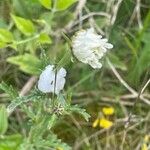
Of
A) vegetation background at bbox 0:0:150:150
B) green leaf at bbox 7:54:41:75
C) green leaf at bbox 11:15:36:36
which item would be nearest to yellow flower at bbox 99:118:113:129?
vegetation background at bbox 0:0:150:150

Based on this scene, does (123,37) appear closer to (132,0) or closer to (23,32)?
(132,0)

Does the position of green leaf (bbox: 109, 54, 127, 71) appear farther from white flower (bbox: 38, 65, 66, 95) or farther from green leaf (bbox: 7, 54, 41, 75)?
white flower (bbox: 38, 65, 66, 95)

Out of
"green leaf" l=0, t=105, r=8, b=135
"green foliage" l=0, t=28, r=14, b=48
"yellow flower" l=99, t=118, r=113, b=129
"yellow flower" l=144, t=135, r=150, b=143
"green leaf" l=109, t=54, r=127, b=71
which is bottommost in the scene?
"yellow flower" l=144, t=135, r=150, b=143

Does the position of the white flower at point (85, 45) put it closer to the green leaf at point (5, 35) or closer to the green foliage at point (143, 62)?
the green leaf at point (5, 35)

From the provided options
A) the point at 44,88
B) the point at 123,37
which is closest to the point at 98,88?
the point at 123,37

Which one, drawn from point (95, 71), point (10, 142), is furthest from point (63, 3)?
point (10, 142)

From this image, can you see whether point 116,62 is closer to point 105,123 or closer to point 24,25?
point 105,123

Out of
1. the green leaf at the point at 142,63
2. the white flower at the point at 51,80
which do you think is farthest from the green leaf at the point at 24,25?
the white flower at the point at 51,80
